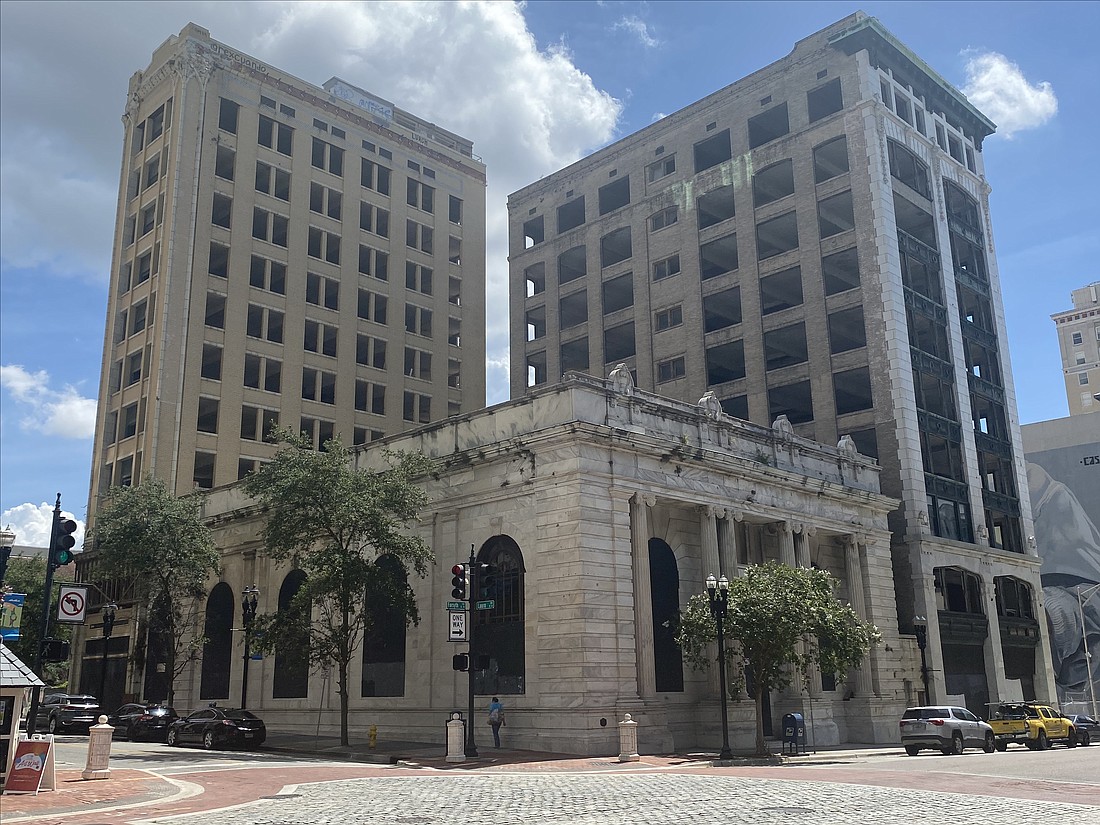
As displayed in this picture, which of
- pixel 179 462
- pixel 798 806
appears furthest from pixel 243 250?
pixel 798 806

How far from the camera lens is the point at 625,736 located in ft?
97.1

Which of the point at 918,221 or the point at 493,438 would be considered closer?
the point at 493,438

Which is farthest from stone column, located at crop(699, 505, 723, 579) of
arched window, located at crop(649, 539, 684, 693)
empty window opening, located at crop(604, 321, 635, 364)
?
empty window opening, located at crop(604, 321, 635, 364)

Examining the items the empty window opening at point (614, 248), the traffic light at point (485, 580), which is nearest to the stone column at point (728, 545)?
the traffic light at point (485, 580)

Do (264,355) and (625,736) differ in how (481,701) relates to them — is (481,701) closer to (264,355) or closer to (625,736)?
(625,736)

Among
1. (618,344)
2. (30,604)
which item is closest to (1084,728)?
(618,344)

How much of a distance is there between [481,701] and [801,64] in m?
45.3

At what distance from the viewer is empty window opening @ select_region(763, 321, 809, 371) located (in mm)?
60062

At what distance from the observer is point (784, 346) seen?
201 ft

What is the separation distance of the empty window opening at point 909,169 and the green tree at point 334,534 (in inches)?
1531

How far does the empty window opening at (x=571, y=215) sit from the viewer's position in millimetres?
74806

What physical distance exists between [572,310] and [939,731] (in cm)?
4491

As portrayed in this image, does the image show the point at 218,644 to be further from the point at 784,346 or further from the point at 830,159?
the point at 830,159

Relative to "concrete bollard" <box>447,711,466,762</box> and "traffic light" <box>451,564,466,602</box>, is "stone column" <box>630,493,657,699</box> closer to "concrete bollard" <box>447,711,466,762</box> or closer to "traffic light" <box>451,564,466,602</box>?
"traffic light" <box>451,564,466,602</box>
